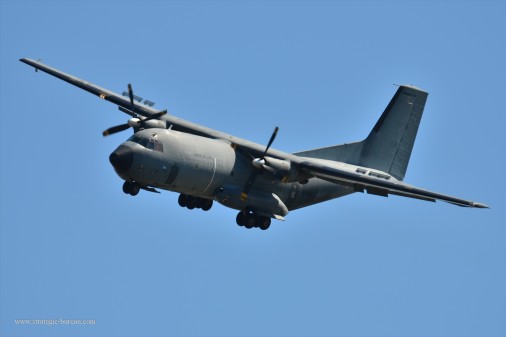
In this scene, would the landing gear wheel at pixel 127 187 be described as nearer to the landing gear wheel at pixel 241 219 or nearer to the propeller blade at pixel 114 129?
the propeller blade at pixel 114 129

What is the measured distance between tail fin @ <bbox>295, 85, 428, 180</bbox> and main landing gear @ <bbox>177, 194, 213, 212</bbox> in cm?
710

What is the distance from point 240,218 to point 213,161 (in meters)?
3.12

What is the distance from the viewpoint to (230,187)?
3878cm

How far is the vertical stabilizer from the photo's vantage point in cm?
4388

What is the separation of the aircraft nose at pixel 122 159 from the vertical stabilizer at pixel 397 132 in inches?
485

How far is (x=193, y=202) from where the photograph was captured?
3994cm

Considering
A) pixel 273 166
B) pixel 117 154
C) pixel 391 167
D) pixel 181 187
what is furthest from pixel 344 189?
pixel 117 154

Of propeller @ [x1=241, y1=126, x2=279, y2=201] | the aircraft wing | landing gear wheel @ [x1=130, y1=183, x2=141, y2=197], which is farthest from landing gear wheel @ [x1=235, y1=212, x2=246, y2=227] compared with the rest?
landing gear wheel @ [x1=130, y1=183, x2=141, y2=197]

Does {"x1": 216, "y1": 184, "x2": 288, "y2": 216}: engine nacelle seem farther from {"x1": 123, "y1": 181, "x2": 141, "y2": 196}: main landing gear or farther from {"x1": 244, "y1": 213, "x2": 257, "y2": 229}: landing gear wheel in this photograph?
{"x1": 123, "y1": 181, "x2": 141, "y2": 196}: main landing gear

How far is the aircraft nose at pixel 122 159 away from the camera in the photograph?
35.4 metres

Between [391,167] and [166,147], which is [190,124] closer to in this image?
[166,147]

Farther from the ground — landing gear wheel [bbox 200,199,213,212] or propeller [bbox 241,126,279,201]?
propeller [bbox 241,126,279,201]

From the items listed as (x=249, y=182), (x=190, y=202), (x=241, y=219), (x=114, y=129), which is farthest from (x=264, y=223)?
(x=114, y=129)

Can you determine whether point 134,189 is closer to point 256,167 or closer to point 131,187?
point 131,187
